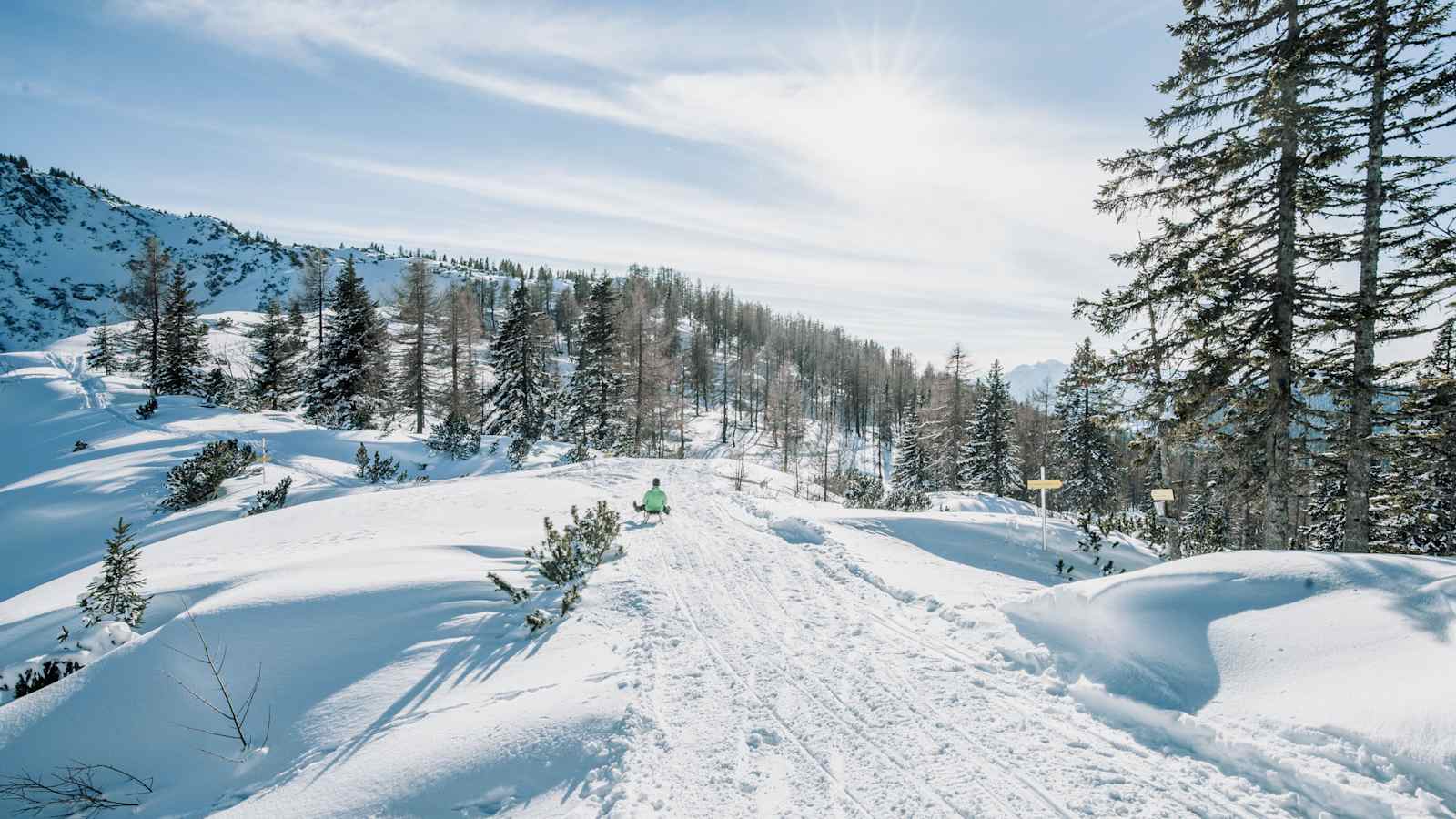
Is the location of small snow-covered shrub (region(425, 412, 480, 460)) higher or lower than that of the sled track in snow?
higher

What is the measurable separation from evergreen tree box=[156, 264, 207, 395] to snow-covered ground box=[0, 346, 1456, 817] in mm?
29231

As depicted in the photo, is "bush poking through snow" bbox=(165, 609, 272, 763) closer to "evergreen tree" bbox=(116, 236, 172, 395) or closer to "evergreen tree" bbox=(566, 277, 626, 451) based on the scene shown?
"evergreen tree" bbox=(566, 277, 626, 451)

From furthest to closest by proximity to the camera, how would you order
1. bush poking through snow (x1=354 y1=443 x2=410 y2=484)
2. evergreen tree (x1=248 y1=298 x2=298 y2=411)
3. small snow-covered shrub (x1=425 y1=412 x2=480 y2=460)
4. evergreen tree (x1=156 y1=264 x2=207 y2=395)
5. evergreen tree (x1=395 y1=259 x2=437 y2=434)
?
evergreen tree (x1=248 y1=298 x2=298 y2=411)
evergreen tree (x1=395 y1=259 x2=437 y2=434)
evergreen tree (x1=156 y1=264 x2=207 y2=395)
small snow-covered shrub (x1=425 y1=412 x2=480 y2=460)
bush poking through snow (x1=354 y1=443 x2=410 y2=484)

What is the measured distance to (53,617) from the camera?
6.14m

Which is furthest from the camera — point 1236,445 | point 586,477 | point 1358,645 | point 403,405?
point 403,405

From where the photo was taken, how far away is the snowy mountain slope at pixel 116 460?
38.8ft

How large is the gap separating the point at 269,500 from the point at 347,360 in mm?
18491

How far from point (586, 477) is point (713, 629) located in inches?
462

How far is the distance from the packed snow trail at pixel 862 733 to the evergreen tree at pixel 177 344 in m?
37.0

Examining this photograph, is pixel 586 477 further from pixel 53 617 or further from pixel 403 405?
pixel 403 405

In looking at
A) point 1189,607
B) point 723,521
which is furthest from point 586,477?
point 1189,607

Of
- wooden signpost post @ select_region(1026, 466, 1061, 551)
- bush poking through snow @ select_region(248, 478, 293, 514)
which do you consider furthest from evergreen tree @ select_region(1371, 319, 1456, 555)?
bush poking through snow @ select_region(248, 478, 293, 514)

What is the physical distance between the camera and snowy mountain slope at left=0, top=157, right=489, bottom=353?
8525 cm

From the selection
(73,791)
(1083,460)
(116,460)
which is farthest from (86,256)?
(1083,460)
